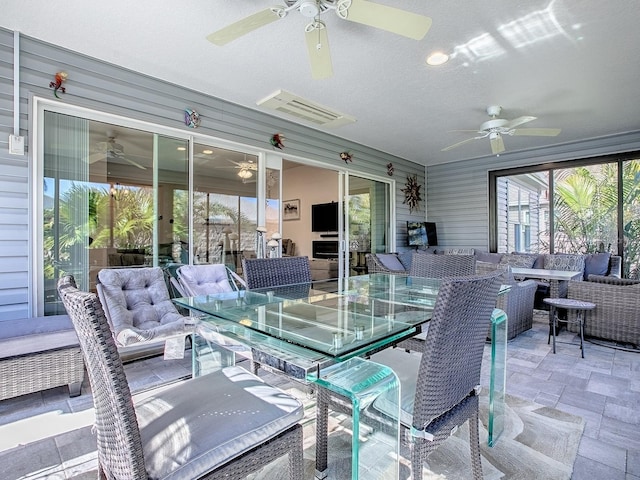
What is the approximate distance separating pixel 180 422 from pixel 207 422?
0.09 metres

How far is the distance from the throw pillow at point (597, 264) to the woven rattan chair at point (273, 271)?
4.65 meters

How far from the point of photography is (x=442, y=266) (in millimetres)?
3039

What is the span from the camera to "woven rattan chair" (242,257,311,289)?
8.02ft

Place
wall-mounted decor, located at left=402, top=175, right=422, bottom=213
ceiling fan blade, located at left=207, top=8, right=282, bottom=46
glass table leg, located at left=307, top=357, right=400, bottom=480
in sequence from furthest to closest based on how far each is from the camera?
wall-mounted decor, located at left=402, top=175, right=422, bottom=213 < ceiling fan blade, located at left=207, top=8, right=282, bottom=46 < glass table leg, located at left=307, top=357, right=400, bottom=480

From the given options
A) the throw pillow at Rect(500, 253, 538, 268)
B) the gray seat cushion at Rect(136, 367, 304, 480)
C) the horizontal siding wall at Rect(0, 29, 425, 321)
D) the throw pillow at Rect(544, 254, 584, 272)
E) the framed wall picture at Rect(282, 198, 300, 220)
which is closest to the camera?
the gray seat cushion at Rect(136, 367, 304, 480)

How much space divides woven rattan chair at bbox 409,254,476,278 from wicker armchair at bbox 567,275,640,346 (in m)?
1.75

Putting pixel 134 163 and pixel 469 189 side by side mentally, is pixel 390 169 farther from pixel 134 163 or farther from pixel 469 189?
pixel 134 163


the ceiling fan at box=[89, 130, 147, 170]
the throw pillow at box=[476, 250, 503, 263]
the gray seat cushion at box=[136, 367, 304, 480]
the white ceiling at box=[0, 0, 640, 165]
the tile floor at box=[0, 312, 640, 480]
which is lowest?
the tile floor at box=[0, 312, 640, 480]

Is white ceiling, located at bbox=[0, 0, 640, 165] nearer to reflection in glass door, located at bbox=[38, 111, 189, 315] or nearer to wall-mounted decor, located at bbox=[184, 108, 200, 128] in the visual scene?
wall-mounted decor, located at bbox=[184, 108, 200, 128]

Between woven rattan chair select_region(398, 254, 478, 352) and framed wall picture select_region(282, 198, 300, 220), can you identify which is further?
framed wall picture select_region(282, 198, 300, 220)

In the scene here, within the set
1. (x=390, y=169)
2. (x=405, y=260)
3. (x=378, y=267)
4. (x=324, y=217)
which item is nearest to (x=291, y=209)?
(x=324, y=217)

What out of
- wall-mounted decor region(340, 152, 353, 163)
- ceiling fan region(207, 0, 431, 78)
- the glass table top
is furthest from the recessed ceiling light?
wall-mounted decor region(340, 152, 353, 163)

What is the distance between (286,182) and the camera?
9.23 m

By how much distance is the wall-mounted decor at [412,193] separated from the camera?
6.85m
